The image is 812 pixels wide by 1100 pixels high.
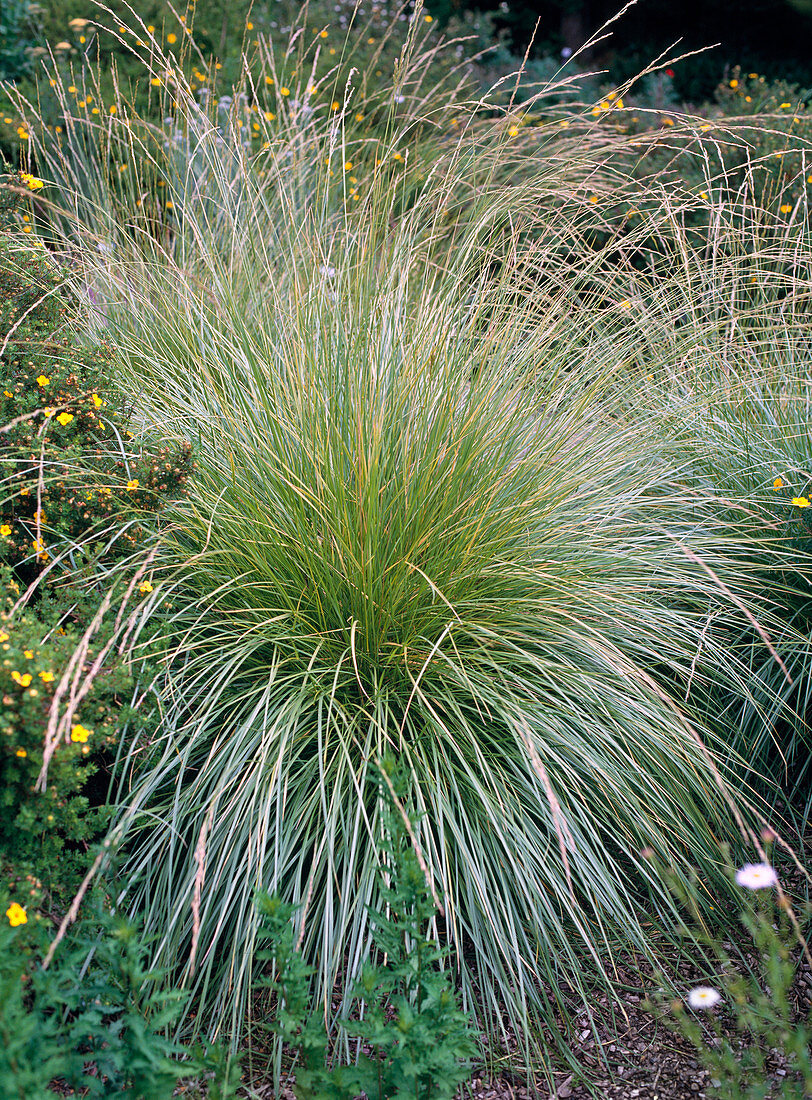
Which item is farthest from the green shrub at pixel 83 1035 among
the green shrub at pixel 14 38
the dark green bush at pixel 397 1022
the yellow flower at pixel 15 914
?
the green shrub at pixel 14 38

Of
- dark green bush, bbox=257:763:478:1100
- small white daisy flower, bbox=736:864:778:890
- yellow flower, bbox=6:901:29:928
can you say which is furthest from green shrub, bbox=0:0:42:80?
small white daisy flower, bbox=736:864:778:890

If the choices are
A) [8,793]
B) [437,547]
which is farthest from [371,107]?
[8,793]

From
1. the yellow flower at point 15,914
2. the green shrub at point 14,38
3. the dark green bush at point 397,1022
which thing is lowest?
the dark green bush at point 397,1022

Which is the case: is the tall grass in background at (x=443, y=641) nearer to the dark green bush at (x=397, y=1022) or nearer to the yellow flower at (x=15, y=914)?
the dark green bush at (x=397, y=1022)

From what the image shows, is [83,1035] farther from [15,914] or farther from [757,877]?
[757,877]

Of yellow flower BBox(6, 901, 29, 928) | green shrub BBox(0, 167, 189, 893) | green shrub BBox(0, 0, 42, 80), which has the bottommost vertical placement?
yellow flower BBox(6, 901, 29, 928)

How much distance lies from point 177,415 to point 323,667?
847mm

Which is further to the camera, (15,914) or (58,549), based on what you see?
(58,549)

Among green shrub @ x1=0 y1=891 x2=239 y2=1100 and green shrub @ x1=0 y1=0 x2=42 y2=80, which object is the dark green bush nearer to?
green shrub @ x1=0 y1=891 x2=239 y2=1100

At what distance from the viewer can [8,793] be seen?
142 centimetres

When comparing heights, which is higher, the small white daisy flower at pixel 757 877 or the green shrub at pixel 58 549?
the green shrub at pixel 58 549

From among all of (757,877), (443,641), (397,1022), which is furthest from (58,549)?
(757,877)

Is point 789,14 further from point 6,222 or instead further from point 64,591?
point 64,591

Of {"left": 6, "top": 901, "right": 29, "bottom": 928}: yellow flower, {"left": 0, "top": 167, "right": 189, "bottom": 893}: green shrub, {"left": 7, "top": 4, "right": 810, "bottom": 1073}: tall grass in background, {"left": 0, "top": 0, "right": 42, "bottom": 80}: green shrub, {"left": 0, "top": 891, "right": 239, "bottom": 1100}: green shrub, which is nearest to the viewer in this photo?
{"left": 0, "top": 891, "right": 239, "bottom": 1100}: green shrub
